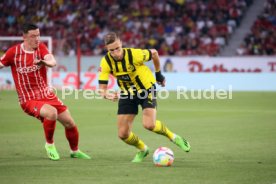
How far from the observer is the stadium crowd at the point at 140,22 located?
31844 mm

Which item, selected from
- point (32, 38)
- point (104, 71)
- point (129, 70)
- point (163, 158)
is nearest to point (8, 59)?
point (32, 38)

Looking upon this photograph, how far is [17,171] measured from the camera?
29.5 feet

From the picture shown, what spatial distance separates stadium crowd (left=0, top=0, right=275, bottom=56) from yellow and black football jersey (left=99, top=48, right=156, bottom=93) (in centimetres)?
2092

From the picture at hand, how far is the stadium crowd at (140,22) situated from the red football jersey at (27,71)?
69.3ft

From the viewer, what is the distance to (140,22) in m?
33.9

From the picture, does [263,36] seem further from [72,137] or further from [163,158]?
[163,158]

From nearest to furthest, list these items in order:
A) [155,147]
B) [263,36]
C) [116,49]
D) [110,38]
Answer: [110,38], [116,49], [155,147], [263,36]

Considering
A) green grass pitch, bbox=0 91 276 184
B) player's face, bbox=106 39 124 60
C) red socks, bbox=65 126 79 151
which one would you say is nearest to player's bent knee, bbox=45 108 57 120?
red socks, bbox=65 126 79 151

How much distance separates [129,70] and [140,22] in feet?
79.4

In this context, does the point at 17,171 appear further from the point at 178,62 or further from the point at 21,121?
the point at 178,62

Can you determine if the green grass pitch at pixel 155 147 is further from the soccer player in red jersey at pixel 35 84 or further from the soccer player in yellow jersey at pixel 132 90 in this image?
the soccer player in red jersey at pixel 35 84

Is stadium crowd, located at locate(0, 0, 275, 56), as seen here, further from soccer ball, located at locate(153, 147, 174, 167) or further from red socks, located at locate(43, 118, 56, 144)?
soccer ball, located at locate(153, 147, 174, 167)

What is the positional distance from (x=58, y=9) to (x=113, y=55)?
2732 cm

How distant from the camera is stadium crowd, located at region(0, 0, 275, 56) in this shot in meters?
31.8
